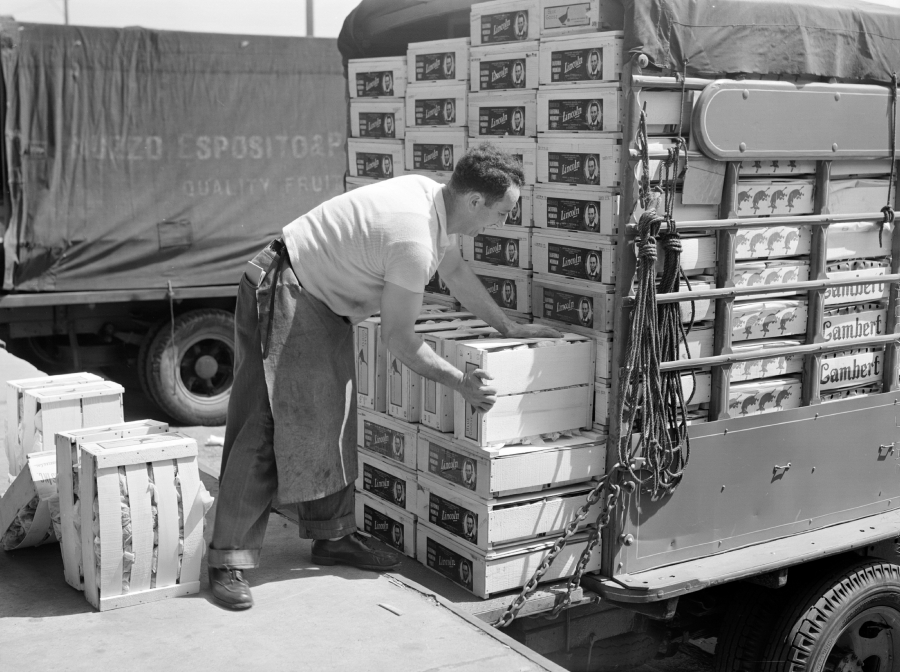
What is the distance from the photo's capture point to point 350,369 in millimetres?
4199

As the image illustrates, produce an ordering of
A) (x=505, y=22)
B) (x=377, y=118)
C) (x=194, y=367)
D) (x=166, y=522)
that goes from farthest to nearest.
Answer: (x=194, y=367)
(x=377, y=118)
(x=505, y=22)
(x=166, y=522)

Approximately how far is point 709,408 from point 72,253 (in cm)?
575

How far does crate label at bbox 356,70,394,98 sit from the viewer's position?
5.36 m

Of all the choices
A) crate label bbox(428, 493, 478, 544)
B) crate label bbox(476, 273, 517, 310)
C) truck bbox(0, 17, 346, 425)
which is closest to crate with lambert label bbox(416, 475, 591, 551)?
crate label bbox(428, 493, 478, 544)

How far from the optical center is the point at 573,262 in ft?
14.5

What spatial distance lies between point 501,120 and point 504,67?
22 centimetres

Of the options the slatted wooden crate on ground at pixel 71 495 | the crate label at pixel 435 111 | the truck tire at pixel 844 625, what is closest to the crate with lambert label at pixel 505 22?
the crate label at pixel 435 111

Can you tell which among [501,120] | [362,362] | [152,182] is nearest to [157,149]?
[152,182]

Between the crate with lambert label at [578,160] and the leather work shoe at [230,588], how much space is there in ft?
6.42

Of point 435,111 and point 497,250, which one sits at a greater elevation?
Answer: point 435,111

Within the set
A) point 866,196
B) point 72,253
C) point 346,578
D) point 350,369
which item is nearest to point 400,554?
point 346,578

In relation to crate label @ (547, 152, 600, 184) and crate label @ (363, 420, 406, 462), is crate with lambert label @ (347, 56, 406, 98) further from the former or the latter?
crate label @ (363, 420, 406, 462)

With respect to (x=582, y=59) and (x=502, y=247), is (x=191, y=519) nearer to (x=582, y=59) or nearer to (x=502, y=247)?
(x=502, y=247)

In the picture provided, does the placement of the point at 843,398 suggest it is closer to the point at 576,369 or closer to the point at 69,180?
the point at 576,369
